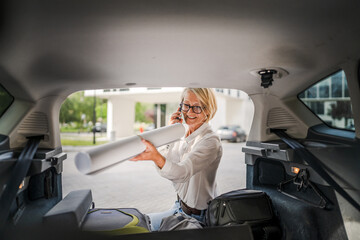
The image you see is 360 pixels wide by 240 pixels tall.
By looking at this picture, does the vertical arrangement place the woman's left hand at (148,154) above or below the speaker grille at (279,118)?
below

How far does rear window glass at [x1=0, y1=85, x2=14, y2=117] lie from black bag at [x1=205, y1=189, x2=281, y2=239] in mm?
1814

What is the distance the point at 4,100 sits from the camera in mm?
2053

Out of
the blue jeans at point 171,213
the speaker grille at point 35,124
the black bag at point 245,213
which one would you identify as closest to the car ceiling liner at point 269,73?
the black bag at point 245,213

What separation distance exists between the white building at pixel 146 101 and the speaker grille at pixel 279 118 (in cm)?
31

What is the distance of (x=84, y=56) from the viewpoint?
1.75 m

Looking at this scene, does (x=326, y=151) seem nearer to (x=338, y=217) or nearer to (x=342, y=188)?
(x=342, y=188)

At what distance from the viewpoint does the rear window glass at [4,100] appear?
6.59 feet

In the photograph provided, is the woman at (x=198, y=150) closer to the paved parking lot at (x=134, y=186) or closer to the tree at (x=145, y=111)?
the paved parking lot at (x=134, y=186)

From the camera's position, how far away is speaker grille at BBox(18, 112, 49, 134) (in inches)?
85.6

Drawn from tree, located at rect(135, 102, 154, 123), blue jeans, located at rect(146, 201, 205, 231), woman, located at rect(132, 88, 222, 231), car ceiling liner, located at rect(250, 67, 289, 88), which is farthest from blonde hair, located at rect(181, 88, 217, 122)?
tree, located at rect(135, 102, 154, 123)

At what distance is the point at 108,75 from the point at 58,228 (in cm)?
125

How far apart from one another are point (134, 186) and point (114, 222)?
430 centimetres

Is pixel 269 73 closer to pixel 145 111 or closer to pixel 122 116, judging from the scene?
pixel 122 116

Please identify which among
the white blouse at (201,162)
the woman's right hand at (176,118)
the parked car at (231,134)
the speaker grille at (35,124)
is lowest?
the parked car at (231,134)
